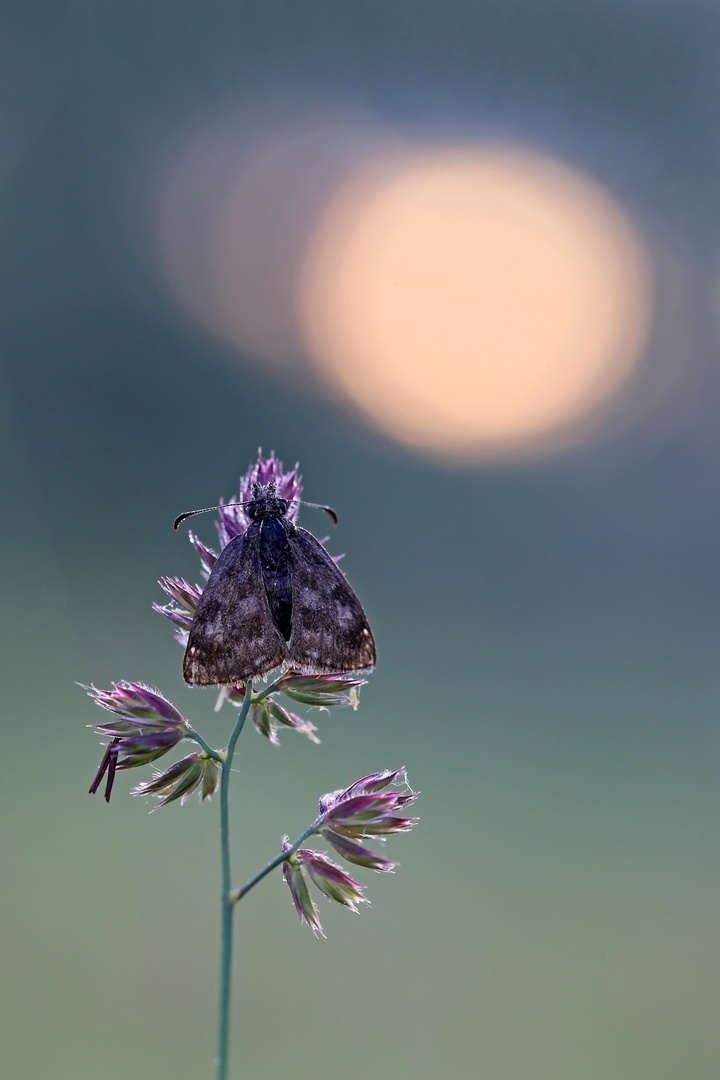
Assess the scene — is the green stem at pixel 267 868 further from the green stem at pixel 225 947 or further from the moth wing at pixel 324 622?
the moth wing at pixel 324 622

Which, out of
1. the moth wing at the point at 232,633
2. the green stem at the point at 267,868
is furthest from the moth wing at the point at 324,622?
the green stem at the point at 267,868

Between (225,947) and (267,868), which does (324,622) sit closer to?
(267,868)

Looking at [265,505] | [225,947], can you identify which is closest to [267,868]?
[225,947]

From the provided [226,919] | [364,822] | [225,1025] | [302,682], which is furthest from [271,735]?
[225,1025]

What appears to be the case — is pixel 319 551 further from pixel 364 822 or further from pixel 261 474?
pixel 364 822

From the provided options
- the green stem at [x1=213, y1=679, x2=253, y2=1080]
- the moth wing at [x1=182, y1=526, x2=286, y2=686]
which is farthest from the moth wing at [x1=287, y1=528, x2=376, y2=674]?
the green stem at [x1=213, y1=679, x2=253, y2=1080]

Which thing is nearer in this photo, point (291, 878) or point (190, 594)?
point (291, 878)
